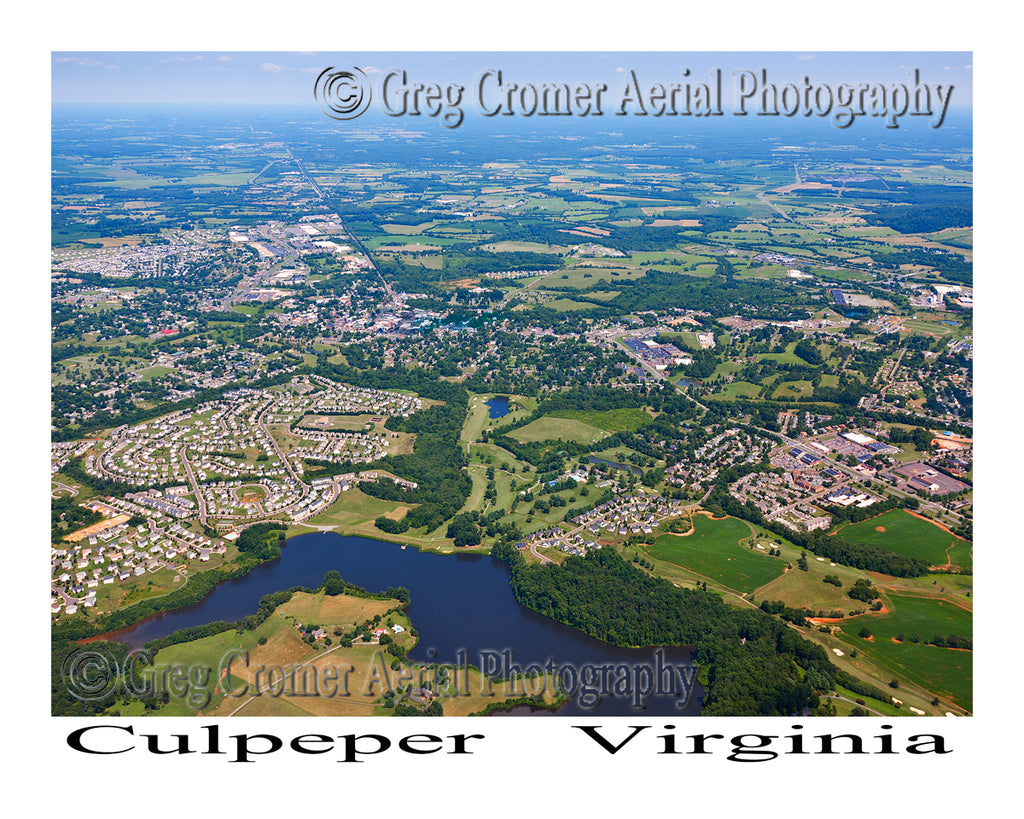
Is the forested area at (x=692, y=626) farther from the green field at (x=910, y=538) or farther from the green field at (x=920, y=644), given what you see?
the green field at (x=910, y=538)

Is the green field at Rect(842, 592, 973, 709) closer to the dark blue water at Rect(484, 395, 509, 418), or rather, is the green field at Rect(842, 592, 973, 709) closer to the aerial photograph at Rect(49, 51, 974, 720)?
the aerial photograph at Rect(49, 51, 974, 720)

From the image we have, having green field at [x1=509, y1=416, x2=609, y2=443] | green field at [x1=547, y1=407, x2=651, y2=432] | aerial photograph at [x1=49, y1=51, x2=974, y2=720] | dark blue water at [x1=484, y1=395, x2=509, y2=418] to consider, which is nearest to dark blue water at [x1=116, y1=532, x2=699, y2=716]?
aerial photograph at [x1=49, y1=51, x2=974, y2=720]

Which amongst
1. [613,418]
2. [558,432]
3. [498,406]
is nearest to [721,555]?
[558,432]

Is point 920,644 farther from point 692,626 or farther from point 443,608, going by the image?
point 443,608

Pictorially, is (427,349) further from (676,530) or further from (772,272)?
(772,272)

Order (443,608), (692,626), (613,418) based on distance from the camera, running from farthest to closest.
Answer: (613,418)
(443,608)
(692,626)

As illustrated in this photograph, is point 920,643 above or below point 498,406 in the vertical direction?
below

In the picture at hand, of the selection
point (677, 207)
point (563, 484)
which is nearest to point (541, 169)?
point (677, 207)

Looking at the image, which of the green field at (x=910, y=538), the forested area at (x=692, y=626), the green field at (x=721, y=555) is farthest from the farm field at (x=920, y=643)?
the green field at (x=721, y=555)
